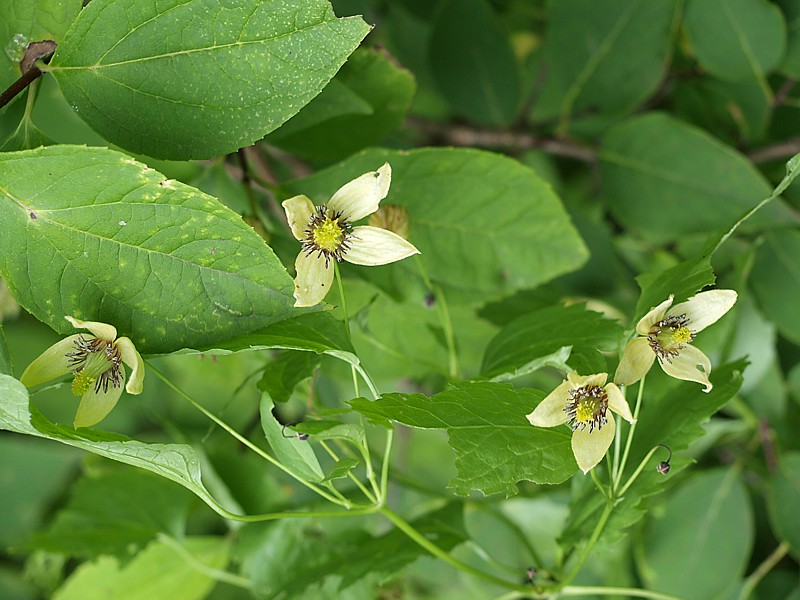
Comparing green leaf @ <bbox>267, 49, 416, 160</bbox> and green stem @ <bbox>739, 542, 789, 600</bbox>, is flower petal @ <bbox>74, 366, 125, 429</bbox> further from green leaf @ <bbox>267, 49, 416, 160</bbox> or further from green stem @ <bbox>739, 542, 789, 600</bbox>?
green stem @ <bbox>739, 542, 789, 600</bbox>

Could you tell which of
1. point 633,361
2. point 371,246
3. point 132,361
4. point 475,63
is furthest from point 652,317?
point 475,63

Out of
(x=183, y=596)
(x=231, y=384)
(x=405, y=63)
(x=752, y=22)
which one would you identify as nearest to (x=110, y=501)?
(x=183, y=596)

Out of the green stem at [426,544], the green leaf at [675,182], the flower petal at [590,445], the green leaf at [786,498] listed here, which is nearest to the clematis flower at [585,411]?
the flower petal at [590,445]

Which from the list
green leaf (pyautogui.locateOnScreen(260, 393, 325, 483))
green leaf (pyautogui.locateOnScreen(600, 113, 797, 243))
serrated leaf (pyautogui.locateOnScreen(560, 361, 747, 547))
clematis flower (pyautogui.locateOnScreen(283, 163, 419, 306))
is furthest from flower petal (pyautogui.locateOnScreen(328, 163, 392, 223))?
green leaf (pyautogui.locateOnScreen(600, 113, 797, 243))

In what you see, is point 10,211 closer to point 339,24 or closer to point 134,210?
point 134,210

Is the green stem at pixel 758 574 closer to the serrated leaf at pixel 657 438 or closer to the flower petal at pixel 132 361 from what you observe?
the serrated leaf at pixel 657 438
